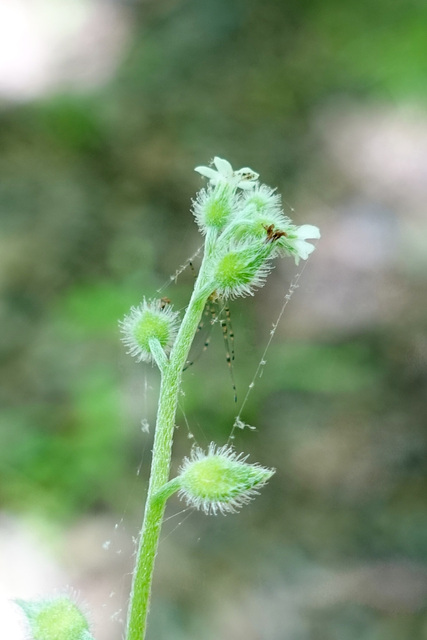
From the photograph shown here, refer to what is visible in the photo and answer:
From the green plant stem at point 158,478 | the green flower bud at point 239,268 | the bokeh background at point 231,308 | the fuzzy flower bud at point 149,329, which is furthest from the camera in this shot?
the bokeh background at point 231,308

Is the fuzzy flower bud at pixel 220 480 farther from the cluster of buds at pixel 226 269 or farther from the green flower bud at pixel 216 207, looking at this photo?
the green flower bud at pixel 216 207

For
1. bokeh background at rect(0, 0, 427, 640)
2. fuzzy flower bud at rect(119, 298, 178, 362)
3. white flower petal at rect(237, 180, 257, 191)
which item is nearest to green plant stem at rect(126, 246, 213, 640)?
fuzzy flower bud at rect(119, 298, 178, 362)

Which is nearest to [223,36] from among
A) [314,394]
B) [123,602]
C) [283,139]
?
[283,139]

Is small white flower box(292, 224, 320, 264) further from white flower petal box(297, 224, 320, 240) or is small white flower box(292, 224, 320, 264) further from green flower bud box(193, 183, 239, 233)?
green flower bud box(193, 183, 239, 233)

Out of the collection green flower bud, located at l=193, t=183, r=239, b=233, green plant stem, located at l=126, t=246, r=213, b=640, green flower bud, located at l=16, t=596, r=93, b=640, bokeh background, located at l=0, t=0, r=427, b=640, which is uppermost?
bokeh background, located at l=0, t=0, r=427, b=640

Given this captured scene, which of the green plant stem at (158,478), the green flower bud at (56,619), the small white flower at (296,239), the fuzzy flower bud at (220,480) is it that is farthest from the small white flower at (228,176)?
the green flower bud at (56,619)

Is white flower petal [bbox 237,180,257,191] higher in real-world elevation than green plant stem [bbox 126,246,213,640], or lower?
higher

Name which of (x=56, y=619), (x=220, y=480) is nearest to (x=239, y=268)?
(x=220, y=480)
